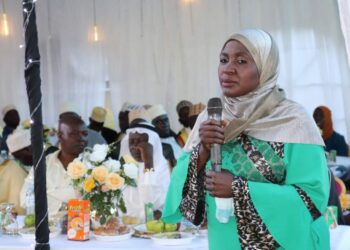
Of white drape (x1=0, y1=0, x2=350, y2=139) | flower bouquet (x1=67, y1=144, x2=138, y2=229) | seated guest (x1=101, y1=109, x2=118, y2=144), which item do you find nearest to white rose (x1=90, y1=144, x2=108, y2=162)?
flower bouquet (x1=67, y1=144, x2=138, y2=229)

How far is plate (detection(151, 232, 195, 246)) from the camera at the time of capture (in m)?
2.57

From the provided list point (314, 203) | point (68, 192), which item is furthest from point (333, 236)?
point (68, 192)

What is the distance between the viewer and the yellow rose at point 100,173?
8.96ft

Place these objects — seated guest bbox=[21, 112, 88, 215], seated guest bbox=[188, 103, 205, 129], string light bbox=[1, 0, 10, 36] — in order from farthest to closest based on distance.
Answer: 1. string light bbox=[1, 0, 10, 36]
2. seated guest bbox=[188, 103, 205, 129]
3. seated guest bbox=[21, 112, 88, 215]

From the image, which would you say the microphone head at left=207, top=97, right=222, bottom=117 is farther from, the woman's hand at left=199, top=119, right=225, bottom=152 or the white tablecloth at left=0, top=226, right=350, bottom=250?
the white tablecloth at left=0, top=226, right=350, bottom=250

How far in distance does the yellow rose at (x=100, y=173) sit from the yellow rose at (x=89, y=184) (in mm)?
27

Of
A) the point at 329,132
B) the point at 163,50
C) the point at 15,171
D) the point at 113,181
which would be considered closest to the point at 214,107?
the point at 113,181

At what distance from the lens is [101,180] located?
9.04 feet

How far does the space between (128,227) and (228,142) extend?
47.4 inches

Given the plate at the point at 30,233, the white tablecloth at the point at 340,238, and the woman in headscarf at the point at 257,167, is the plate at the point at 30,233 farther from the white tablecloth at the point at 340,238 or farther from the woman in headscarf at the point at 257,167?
the white tablecloth at the point at 340,238

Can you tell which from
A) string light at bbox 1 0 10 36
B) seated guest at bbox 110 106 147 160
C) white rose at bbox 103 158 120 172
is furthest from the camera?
string light at bbox 1 0 10 36

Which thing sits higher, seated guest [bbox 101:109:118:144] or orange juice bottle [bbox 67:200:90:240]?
seated guest [bbox 101:109:118:144]

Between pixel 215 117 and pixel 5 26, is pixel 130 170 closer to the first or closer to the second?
pixel 215 117

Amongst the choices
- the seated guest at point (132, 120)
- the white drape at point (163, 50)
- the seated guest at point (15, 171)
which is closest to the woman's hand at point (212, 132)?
the seated guest at point (132, 120)
